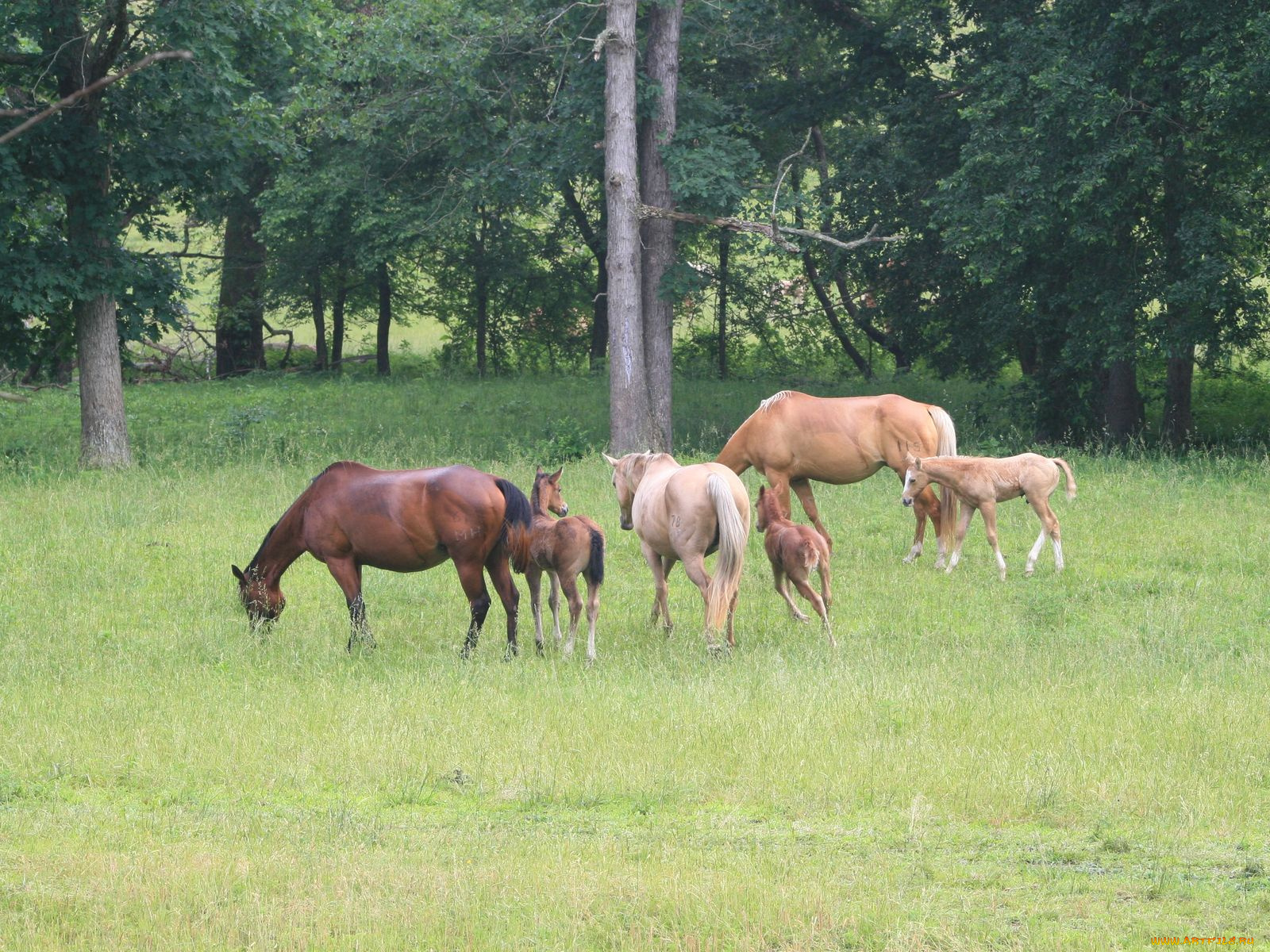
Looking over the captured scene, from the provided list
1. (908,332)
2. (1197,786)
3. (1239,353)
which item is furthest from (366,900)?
(908,332)

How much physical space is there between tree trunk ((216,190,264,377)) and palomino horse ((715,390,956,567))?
23116 mm

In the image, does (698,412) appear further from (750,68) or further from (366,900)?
(366,900)

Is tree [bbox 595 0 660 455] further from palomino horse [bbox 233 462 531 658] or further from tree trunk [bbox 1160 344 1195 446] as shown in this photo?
palomino horse [bbox 233 462 531 658]

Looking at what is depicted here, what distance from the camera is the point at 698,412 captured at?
92.1 ft

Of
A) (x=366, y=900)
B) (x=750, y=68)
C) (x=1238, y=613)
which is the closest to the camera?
(x=366, y=900)

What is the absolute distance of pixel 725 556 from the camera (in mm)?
10578

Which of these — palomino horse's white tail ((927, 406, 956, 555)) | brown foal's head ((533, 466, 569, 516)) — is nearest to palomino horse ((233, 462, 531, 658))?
brown foal's head ((533, 466, 569, 516))

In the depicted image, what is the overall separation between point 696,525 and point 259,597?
12.3 feet

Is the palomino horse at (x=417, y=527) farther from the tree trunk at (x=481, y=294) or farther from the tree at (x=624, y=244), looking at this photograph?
the tree trunk at (x=481, y=294)

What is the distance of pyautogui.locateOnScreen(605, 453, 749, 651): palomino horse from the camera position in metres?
10.6

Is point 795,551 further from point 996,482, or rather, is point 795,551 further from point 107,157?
point 107,157

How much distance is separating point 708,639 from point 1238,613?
4.94 m

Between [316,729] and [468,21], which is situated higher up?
[468,21]

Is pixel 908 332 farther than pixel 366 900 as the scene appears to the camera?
Yes
